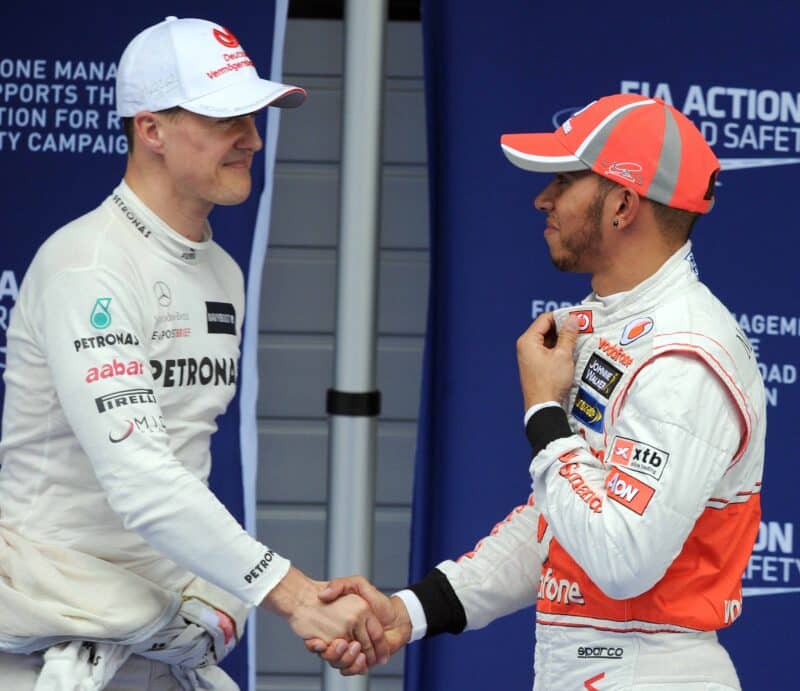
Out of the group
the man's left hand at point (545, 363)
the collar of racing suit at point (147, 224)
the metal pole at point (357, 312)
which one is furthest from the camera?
the metal pole at point (357, 312)

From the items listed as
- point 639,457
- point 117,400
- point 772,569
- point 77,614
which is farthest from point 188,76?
point 772,569

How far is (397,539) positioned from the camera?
443 centimetres

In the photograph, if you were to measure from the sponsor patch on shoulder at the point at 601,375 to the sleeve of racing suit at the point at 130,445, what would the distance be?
0.70m

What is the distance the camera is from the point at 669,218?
251cm

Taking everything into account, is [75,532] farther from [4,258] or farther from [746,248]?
[746,248]

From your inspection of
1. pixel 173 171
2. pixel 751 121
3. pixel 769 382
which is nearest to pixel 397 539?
pixel 769 382

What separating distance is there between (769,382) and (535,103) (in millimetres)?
928

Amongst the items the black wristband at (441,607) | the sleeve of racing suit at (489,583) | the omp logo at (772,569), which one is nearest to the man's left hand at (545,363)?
the sleeve of racing suit at (489,583)

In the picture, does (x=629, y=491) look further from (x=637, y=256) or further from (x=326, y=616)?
(x=326, y=616)

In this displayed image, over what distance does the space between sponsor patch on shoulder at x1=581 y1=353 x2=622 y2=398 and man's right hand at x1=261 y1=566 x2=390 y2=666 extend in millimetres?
684

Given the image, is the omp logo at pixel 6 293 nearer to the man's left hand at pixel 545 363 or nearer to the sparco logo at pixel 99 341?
Answer: the sparco logo at pixel 99 341

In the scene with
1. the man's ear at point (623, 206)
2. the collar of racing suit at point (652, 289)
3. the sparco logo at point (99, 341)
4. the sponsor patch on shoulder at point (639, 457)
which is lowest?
the sponsor patch on shoulder at point (639, 457)

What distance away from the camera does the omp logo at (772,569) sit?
3635 millimetres

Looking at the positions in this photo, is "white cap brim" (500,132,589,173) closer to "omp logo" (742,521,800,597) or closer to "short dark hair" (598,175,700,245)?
"short dark hair" (598,175,700,245)
